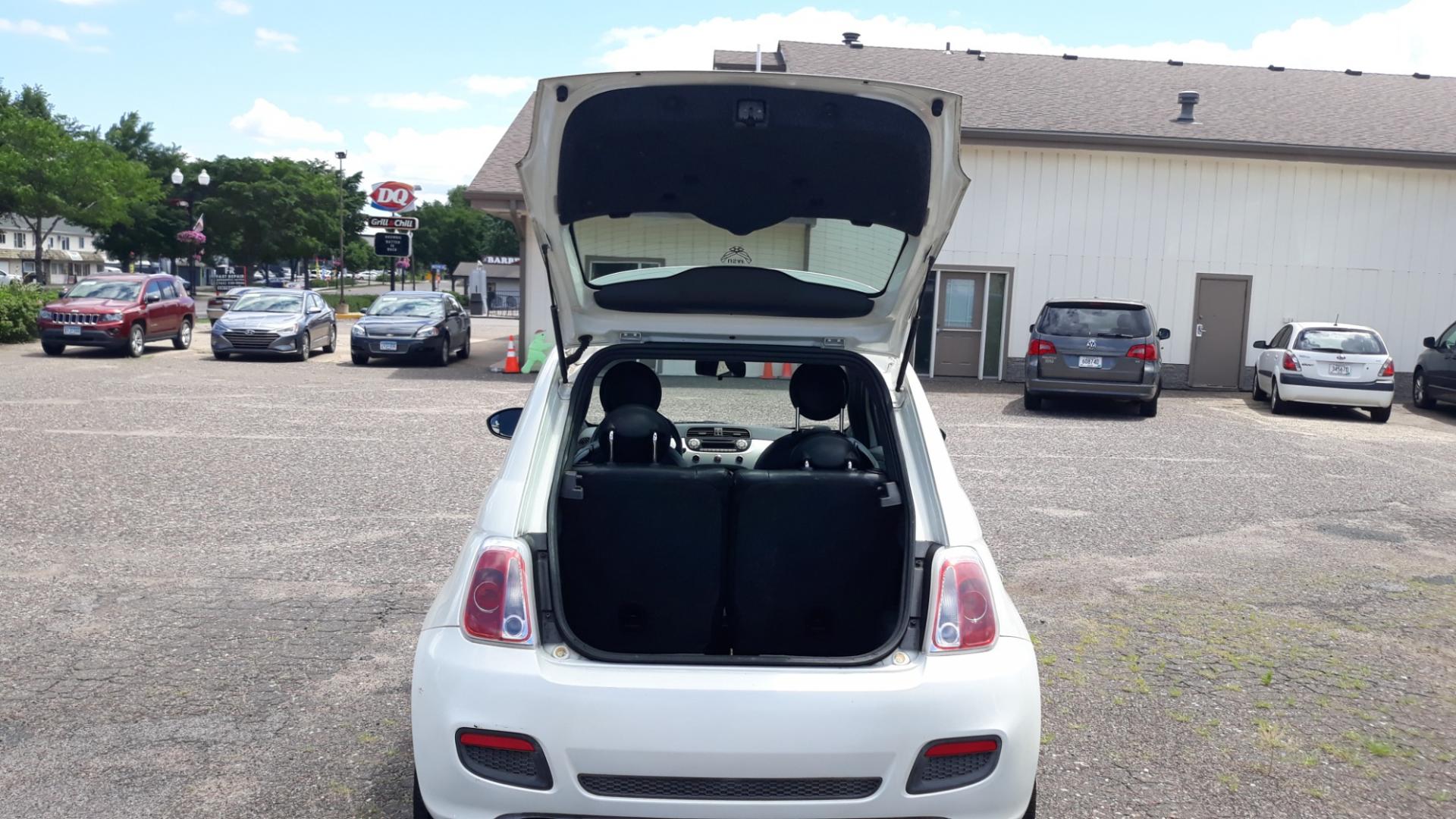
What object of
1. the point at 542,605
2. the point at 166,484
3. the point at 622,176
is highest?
the point at 622,176

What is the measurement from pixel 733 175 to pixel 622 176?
0.33 meters

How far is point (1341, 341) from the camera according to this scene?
52.6 feet

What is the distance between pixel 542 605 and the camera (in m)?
2.98

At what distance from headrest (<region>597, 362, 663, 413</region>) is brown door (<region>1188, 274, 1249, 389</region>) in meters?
18.3

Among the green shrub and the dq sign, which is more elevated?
the dq sign

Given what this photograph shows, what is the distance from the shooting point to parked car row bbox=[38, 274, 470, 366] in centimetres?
2080

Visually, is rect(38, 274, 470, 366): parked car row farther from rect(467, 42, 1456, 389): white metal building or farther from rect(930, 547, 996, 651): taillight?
rect(930, 547, 996, 651): taillight

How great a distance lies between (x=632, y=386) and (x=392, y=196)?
110ft

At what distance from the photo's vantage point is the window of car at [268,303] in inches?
885

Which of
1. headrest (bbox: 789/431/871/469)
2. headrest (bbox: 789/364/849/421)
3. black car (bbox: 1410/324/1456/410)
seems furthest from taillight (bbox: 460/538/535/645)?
black car (bbox: 1410/324/1456/410)

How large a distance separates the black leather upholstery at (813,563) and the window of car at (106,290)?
21.4 meters

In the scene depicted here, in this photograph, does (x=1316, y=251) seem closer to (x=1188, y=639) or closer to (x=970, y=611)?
(x=1188, y=639)

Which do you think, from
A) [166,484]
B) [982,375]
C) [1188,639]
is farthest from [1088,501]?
[982,375]

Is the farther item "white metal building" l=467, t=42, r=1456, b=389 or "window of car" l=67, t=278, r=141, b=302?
"window of car" l=67, t=278, r=141, b=302
